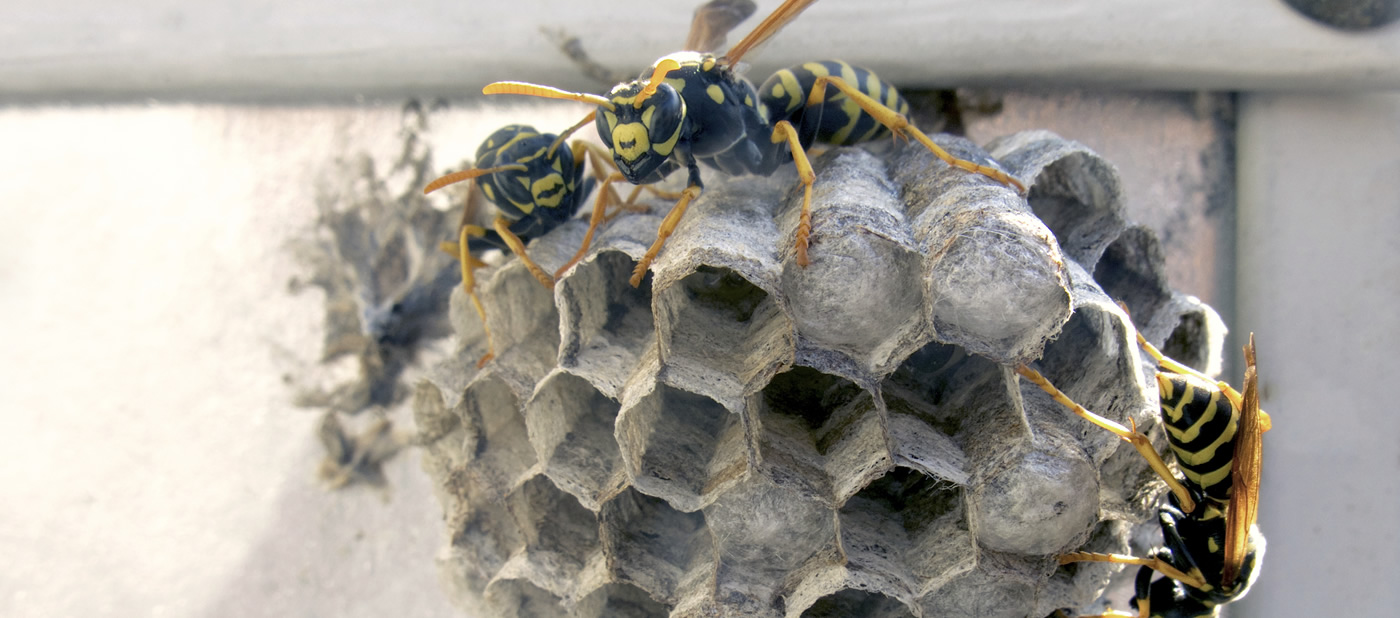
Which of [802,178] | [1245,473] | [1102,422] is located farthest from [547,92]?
[1245,473]

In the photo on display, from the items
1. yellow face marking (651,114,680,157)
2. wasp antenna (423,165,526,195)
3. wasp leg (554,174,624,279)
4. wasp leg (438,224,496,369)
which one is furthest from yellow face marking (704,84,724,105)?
wasp leg (438,224,496,369)

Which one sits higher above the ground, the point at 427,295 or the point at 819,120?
the point at 819,120

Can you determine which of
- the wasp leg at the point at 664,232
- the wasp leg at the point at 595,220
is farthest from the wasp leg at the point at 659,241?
the wasp leg at the point at 595,220

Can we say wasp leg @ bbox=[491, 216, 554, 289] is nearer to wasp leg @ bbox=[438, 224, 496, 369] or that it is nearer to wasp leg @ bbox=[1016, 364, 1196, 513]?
wasp leg @ bbox=[438, 224, 496, 369]

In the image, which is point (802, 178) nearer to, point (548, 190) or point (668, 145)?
point (668, 145)

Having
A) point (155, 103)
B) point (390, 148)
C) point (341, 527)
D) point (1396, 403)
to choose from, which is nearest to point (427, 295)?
point (390, 148)

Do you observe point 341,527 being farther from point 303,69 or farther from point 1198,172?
point 1198,172
